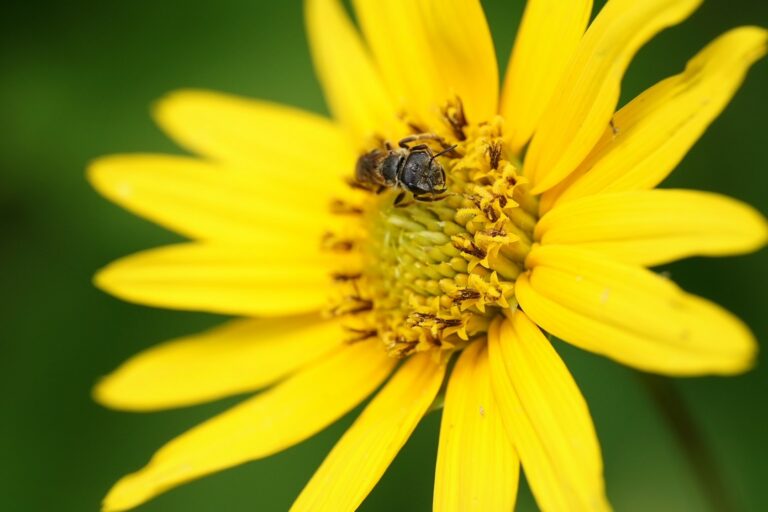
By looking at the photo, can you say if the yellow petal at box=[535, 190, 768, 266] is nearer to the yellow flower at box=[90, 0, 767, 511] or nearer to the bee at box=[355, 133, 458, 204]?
the yellow flower at box=[90, 0, 767, 511]

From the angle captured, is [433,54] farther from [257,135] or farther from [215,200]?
[215,200]

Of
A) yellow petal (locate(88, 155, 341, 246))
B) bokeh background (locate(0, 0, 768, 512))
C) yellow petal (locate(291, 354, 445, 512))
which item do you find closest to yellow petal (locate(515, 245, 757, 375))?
yellow petal (locate(291, 354, 445, 512))

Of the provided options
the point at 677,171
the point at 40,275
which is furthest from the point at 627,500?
the point at 40,275

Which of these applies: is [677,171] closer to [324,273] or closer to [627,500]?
[627,500]

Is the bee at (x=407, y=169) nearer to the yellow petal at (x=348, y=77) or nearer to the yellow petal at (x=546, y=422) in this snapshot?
the yellow petal at (x=348, y=77)

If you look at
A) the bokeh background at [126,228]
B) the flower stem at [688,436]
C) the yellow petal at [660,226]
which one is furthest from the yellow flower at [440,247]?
the bokeh background at [126,228]

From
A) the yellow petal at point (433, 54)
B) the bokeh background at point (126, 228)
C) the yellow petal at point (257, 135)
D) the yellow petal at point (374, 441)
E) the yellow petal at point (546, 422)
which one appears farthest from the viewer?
the bokeh background at point (126, 228)

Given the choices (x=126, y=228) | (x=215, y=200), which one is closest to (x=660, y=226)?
(x=215, y=200)
